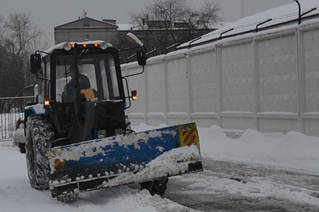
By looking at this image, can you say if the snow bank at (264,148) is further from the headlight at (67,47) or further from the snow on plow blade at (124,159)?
the headlight at (67,47)

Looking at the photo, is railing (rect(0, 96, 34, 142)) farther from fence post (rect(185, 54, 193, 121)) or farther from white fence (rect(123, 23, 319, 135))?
fence post (rect(185, 54, 193, 121))

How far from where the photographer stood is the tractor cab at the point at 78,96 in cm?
769

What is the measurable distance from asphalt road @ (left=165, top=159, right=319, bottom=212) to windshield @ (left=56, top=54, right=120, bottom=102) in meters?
1.93

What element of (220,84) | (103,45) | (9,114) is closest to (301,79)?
(220,84)

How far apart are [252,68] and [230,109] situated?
152cm

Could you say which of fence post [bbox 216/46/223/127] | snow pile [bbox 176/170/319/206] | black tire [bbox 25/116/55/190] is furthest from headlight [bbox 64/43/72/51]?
fence post [bbox 216/46/223/127]

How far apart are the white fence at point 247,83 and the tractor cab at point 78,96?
14.9 ft

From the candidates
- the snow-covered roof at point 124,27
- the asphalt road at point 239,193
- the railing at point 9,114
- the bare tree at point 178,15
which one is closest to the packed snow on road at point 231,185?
the asphalt road at point 239,193

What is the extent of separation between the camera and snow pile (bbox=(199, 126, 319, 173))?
9.85 m

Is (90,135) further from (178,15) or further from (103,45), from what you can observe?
(178,15)

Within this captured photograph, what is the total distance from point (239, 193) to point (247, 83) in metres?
5.91

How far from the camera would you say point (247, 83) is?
12.7 metres

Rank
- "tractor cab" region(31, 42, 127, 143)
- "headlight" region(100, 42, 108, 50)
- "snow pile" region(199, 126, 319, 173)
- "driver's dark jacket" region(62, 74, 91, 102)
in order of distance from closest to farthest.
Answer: "tractor cab" region(31, 42, 127, 143) → "driver's dark jacket" region(62, 74, 91, 102) → "headlight" region(100, 42, 108, 50) → "snow pile" region(199, 126, 319, 173)

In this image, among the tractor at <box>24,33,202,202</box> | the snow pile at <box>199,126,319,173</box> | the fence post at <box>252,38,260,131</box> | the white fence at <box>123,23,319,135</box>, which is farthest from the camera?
the fence post at <box>252,38,260,131</box>
